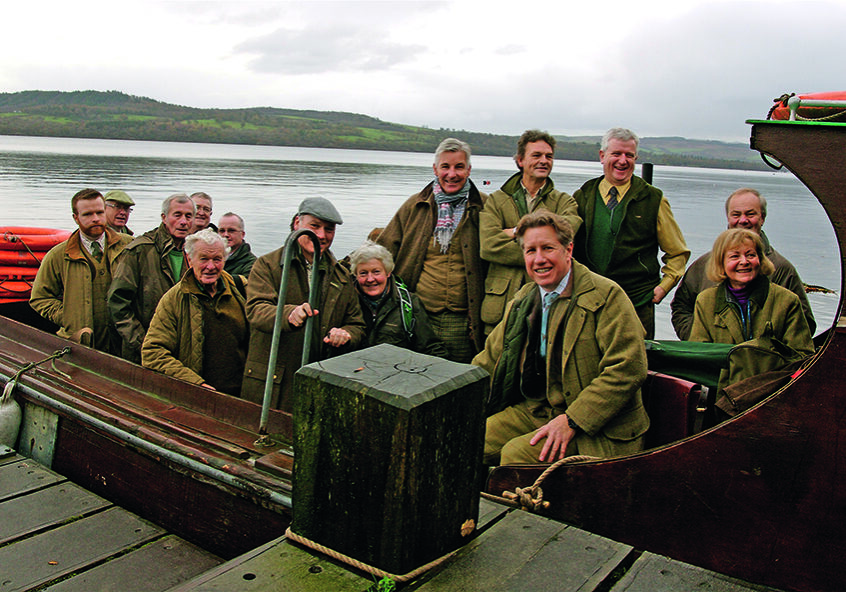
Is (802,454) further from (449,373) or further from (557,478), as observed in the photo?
(449,373)

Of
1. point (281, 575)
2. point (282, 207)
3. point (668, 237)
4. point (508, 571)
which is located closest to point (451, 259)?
point (668, 237)

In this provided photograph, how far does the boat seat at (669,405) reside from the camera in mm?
3078

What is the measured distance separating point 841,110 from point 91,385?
12.6 feet

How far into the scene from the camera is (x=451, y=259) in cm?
418

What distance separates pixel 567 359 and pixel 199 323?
213cm

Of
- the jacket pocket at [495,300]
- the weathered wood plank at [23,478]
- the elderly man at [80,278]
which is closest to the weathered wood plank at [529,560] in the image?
the jacket pocket at [495,300]

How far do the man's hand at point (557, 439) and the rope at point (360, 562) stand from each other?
0.88 metres

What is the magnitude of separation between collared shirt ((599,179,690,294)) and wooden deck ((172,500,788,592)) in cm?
212

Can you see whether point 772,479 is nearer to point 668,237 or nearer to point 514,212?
point 668,237

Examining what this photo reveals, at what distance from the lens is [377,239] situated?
4.39 metres

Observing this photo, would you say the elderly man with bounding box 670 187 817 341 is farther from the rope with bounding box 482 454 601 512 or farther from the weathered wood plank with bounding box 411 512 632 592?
the weathered wood plank with bounding box 411 512 632 592

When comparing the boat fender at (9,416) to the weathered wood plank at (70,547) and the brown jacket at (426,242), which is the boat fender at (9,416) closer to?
the weathered wood plank at (70,547)

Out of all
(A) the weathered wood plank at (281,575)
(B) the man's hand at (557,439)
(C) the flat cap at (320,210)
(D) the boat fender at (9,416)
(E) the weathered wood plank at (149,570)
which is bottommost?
(E) the weathered wood plank at (149,570)

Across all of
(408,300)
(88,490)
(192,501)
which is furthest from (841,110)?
(88,490)
